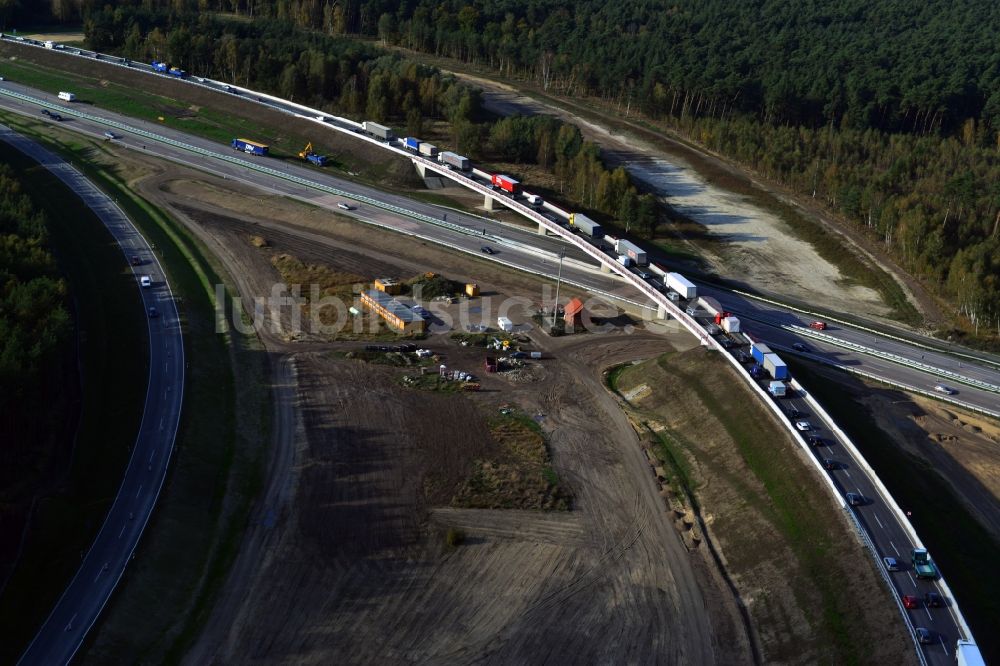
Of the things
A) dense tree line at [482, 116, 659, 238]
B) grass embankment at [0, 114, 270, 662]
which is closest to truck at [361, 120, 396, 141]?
dense tree line at [482, 116, 659, 238]

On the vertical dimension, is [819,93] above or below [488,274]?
above

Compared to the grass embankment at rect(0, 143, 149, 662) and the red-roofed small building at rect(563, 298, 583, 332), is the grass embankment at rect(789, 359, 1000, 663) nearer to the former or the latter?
the red-roofed small building at rect(563, 298, 583, 332)

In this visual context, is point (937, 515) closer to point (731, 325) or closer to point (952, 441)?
point (952, 441)

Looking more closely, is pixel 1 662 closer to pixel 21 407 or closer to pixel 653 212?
pixel 21 407

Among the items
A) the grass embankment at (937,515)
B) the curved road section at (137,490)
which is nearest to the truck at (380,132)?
the curved road section at (137,490)

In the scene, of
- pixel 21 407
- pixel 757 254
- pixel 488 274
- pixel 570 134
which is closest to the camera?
pixel 21 407

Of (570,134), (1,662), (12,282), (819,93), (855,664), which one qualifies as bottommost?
(1,662)

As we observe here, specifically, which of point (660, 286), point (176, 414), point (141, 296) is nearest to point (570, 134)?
point (660, 286)

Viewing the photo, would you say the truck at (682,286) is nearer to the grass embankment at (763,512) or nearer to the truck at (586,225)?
the grass embankment at (763,512)
